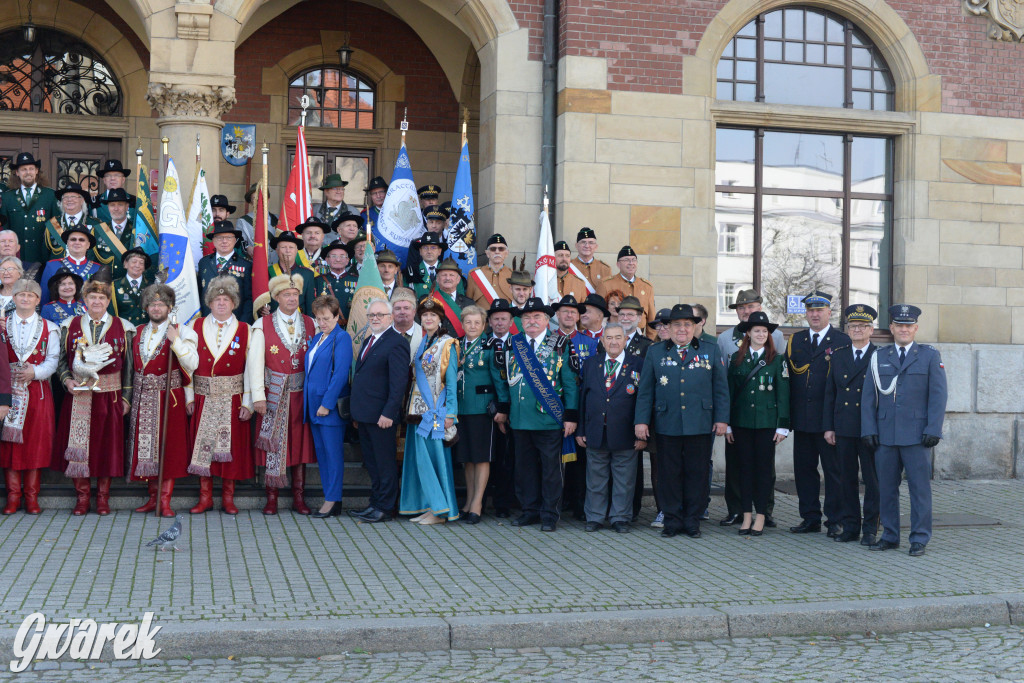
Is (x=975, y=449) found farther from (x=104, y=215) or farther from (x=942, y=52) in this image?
(x=104, y=215)

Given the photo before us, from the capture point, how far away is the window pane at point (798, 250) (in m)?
12.6

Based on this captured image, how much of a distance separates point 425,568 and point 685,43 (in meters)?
7.18

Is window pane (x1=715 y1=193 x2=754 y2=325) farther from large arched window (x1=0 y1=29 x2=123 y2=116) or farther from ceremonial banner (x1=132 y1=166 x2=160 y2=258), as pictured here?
large arched window (x1=0 y1=29 x2=123 y2=116)

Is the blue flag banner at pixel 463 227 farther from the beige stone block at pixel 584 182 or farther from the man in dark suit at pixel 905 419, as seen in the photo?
the man in dark suit at pixel 905 419

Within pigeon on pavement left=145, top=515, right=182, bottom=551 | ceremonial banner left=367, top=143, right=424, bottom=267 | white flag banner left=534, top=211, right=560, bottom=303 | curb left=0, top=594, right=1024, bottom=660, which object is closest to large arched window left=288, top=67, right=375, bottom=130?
ceremonial banner left=367, top=143, right=424, bottom=267

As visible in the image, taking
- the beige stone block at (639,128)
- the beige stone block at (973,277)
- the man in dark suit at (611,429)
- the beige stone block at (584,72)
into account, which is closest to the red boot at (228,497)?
the man in dark suit at (611,429)

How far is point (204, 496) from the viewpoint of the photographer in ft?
29.4

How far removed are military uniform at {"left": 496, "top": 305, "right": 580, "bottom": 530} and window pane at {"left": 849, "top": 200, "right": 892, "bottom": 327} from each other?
17.1 ft

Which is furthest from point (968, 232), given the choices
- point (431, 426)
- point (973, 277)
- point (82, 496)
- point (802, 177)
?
point (82, 496)

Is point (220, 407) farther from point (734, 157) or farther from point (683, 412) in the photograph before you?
point (734, 157)

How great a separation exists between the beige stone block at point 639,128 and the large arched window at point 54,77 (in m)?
6.39

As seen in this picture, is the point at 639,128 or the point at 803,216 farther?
the point at 803,216

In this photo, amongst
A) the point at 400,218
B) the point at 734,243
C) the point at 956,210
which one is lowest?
the point at 734,243

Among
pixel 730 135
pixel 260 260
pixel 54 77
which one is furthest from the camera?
pixel 54 77
